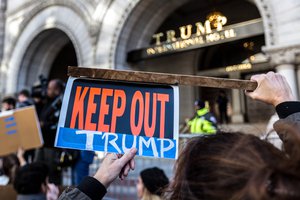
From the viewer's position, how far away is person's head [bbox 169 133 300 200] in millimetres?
722

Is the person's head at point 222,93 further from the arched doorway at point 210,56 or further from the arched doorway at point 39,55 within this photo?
the arched doorway at point 39,55

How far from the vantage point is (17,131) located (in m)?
3.36

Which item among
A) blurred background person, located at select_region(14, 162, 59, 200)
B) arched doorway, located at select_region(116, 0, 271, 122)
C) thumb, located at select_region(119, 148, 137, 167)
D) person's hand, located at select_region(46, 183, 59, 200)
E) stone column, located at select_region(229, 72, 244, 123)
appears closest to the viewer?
thumb, located at select_region(119, 148, 137, 167)

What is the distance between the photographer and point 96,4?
9.34 metres

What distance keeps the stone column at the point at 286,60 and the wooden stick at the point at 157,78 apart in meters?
4.59

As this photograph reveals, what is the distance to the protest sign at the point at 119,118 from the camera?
152 cm

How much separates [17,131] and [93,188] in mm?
2599

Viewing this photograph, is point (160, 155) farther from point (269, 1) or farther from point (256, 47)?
point (256, 47)

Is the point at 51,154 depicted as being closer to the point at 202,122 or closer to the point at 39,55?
the point at 202,122

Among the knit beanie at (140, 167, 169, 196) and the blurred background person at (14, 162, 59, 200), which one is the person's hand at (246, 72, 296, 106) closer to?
the knit beanie at (140, 167, 169, 196)

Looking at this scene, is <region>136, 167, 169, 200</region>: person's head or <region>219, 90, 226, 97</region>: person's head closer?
<region>136, 167, 169, 200</region>: person's head

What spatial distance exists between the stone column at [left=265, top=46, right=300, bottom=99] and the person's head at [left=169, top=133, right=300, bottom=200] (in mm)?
5262

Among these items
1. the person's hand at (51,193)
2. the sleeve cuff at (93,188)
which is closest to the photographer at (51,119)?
the person's hand at (51,193)

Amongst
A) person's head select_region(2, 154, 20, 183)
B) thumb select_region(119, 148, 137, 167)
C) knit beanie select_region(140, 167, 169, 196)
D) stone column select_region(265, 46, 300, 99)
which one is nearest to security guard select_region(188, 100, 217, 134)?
stone column select_region(265, 46, 300, 99)
